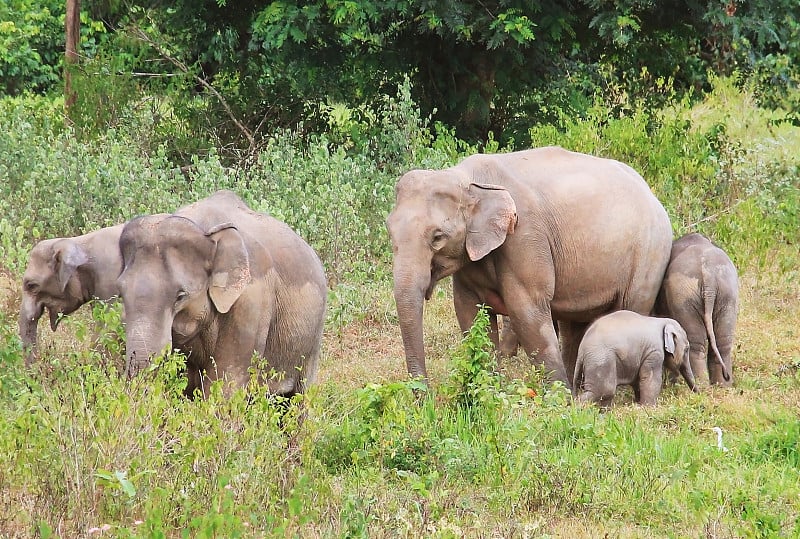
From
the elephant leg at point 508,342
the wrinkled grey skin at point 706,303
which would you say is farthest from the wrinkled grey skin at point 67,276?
the wrinkled grey skin at point 706,303

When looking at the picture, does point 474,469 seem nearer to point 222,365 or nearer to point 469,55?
point 222,365

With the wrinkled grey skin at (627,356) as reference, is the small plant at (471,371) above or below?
above

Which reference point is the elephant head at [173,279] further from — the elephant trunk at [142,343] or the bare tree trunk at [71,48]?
the bare tree trunk at [71,48]

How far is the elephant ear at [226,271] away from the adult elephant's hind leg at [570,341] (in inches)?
152

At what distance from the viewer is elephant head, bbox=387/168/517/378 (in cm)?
805

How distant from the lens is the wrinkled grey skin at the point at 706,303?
9.05 m

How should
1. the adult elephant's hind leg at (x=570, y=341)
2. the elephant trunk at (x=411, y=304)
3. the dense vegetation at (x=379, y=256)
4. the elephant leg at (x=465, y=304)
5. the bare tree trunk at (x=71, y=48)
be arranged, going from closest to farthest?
the dense vegetation at (x=379, y=256) → the elephant trunk at (x=411, y=304) → the elephant leg at (x=465, y=304) → the adult elephant's hind leg at (x=570, y=341) → the bare tree trunk at (x=71, y=48)

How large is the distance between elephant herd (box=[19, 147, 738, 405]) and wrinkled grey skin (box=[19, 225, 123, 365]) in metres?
0.01

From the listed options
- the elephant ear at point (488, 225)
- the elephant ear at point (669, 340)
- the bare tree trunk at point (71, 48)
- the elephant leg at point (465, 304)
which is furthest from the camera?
the bare tree trunk at point (71, 48)

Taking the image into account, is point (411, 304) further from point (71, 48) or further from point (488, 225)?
point (71, 48)

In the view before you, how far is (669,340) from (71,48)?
8.81 m

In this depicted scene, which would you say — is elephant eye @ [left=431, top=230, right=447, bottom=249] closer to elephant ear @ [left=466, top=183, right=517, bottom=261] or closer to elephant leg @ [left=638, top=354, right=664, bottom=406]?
elephant ear @ [left=466, top=183, right=517, bottom=261]

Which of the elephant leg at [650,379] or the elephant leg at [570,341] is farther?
the elephant leg at [570,341]

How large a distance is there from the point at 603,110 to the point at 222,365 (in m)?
9.75
